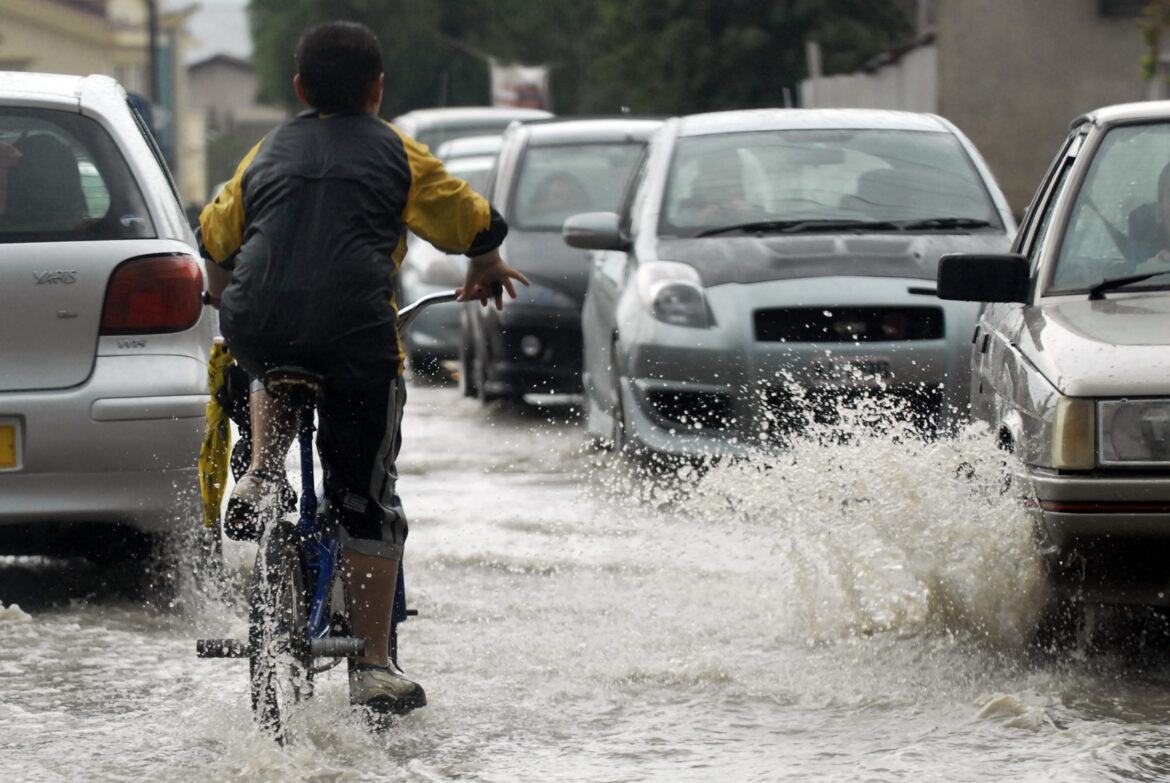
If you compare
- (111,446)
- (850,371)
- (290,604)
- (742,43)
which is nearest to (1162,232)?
(850,371)

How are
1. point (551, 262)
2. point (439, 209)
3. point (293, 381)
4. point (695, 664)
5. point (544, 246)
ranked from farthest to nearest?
point (544, 246)
point (551, 262)
point (695, 664)
point (439, 209)
point (293, 381)

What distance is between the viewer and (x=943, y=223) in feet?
31.2

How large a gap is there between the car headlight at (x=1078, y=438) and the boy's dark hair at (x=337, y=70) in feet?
6.01

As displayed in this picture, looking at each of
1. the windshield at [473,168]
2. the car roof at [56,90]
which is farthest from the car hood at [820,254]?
the windshield at [473,168]

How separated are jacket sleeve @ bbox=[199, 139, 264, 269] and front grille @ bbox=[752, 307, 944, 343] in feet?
13.2

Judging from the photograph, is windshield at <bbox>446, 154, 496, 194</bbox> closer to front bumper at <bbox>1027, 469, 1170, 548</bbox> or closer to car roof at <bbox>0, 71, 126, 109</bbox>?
car roof at <bbox>0, 71, 126, 109</bbox>

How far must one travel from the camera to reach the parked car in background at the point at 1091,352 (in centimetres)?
526

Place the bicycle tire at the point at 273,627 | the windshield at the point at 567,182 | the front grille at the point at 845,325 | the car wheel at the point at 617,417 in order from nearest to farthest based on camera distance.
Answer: the bicycle tire at the point at 273,627 → the front grille at the point at 845,325 → the car wheel at the point at 617,417 → the windshield at the point at 567,182

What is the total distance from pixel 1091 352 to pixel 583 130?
332 inches

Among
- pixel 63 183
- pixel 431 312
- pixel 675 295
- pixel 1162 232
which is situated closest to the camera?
pixel 1162 232

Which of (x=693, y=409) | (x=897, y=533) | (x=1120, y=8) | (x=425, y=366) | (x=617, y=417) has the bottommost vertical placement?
(x=425, y=366)

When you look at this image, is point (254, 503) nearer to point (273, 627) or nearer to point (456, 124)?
point (273, 627)

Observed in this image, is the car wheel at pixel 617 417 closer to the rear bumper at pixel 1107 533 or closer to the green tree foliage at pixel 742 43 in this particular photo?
the rear bumper at pixel 1107 533

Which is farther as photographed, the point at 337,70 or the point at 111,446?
the point at 111,446
